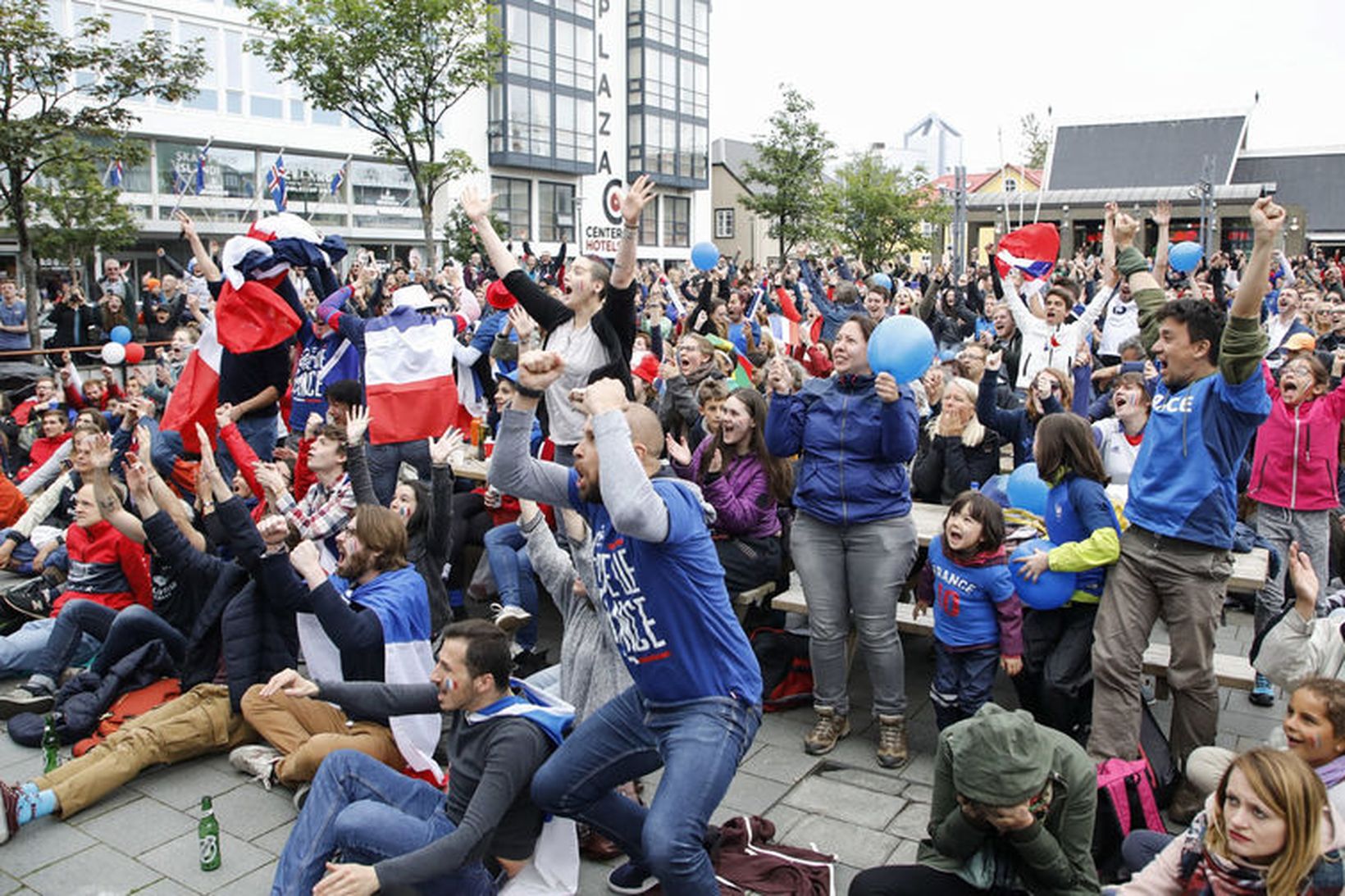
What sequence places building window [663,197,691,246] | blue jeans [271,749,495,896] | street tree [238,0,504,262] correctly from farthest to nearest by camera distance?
building window [663,197,691,246] < street tree [238,0,504,262] < blue jeans [271,749,495,896]

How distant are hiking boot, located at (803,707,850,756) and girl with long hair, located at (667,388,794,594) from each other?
0.85 m

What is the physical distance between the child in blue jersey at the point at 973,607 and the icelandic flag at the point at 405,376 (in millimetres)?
3322

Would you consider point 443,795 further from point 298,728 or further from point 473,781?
point 298,728

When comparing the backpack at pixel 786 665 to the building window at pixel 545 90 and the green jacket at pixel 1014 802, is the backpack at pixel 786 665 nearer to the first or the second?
the green jacket at pixel 1014 802

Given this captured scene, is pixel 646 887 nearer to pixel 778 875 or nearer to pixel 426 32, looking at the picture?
pixel 778 875

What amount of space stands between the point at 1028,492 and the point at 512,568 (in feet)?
9.49

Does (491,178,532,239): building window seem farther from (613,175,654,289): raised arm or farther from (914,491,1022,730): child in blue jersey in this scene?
(914,491,1022,730): child in blue jersey

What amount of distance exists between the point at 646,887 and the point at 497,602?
123 inches

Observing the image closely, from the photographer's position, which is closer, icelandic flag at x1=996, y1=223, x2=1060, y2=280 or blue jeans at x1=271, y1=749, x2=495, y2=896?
blue jeans at x1=271, y1=749, x2=495, y2=896

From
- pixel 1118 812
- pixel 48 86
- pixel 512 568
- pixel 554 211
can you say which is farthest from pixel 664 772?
pixel 554 211

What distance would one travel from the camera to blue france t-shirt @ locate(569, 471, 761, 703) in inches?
127

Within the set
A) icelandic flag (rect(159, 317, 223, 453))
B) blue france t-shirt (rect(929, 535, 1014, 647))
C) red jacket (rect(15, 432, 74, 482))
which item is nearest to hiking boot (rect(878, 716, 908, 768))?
blue france t-shirt (rect(929, 535, 1014, 647))

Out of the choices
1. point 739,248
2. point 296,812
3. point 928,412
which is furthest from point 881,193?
point 296,812

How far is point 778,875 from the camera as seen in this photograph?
12.8ft
